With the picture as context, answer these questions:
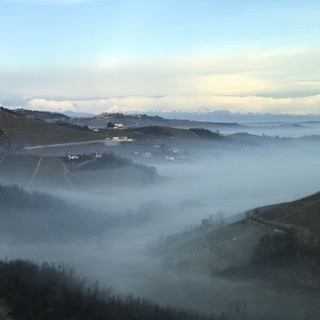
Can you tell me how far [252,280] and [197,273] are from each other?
776cm

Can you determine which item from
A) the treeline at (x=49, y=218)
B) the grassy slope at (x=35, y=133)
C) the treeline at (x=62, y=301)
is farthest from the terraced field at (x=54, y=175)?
the treeline at (x=62, y=301)

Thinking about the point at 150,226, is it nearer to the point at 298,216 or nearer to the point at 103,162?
the point at 103,162

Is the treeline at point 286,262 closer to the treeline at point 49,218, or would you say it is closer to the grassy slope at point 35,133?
the treeline at point 49,218

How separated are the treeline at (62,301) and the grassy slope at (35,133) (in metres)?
109

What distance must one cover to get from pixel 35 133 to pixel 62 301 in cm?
13537

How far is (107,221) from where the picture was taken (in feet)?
416

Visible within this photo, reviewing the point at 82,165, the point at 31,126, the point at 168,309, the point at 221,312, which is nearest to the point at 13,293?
the point at 168,309

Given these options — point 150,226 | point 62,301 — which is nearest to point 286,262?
point 62,301

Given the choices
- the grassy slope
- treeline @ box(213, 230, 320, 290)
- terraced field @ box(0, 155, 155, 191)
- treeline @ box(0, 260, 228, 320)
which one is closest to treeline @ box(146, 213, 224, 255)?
Result: treeline @ box(213, 230, 320, 290)

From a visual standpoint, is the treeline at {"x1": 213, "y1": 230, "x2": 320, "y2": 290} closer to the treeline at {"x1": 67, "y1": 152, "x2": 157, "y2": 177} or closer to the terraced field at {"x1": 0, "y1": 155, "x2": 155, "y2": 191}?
the terraced field at {"x1": 0, "y1": 155, "x2": 155, "y2": 191}

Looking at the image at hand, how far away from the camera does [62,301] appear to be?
51.5 meters

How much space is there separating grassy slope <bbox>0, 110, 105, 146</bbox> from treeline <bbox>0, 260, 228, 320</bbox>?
10871cm

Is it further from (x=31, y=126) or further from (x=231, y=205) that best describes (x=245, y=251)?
(x=31, y=126)

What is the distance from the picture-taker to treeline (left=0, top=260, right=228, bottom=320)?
47.8 metres
